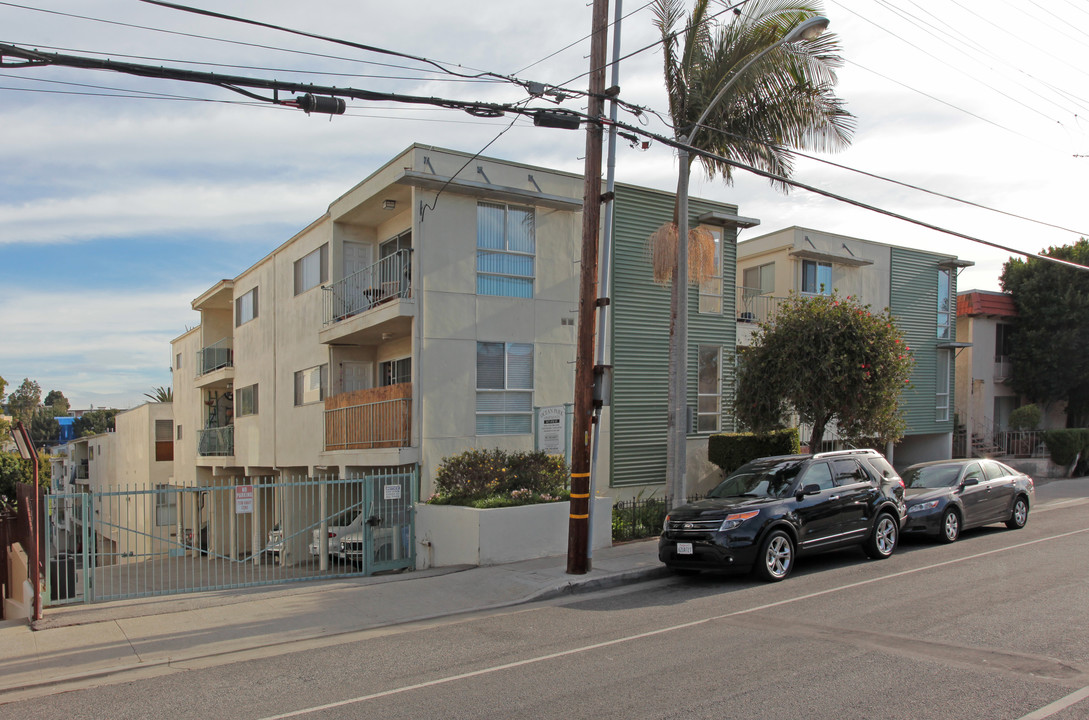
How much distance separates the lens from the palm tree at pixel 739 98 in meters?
14.5

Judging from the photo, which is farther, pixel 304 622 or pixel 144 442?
pixel 144 442

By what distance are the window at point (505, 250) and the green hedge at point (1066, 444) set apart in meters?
20.1

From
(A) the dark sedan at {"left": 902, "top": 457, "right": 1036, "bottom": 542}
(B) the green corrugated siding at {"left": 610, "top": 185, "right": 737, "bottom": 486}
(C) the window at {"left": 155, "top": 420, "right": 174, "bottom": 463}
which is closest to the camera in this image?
(A) the dark sedan at {"left": 902, "top": 457, "right": 1036, "bottom": 542}

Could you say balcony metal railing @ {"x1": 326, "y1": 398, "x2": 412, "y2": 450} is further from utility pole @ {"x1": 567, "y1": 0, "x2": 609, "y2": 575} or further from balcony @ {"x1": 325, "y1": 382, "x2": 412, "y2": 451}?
utility pole @ {"x1": 567, "y1": 0, "x2": 609, "y2": 575}

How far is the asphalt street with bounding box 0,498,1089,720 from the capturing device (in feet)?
19.4

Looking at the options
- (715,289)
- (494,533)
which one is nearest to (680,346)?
(494,533)

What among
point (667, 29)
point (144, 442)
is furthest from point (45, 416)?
point (667, 29)

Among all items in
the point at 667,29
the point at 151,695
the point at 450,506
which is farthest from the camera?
the point at 667,29

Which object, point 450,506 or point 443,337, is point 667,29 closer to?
point 443,337

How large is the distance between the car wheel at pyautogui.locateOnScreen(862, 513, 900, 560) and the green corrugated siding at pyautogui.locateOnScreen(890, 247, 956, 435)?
1446 cm

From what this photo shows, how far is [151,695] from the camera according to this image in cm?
692

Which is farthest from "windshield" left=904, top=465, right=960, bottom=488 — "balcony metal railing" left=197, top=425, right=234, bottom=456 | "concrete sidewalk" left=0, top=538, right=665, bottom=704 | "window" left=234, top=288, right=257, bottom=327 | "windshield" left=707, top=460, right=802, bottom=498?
"balcony metal railing" left=197, top=425, right=234, bottom=456

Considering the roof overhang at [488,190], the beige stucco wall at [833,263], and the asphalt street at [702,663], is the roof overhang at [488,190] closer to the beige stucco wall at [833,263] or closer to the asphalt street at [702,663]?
the asphalt street at [702,663]

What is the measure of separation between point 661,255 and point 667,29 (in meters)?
4.15
